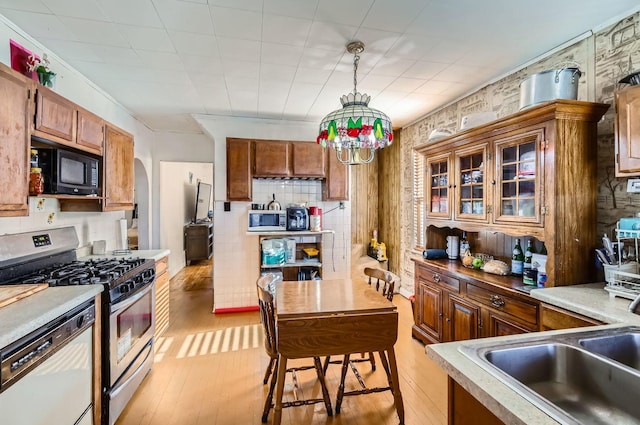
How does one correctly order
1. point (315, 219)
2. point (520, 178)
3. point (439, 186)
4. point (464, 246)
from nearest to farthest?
point (520, 178)
point (464, 246)
point (439, 186)
point (315, 219)

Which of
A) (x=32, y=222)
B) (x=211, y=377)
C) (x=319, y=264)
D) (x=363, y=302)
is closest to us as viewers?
(x=363, y=302)

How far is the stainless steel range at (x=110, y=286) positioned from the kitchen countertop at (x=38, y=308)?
143mm

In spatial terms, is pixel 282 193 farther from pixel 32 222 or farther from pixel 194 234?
pixel 194 234

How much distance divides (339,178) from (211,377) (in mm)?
2853

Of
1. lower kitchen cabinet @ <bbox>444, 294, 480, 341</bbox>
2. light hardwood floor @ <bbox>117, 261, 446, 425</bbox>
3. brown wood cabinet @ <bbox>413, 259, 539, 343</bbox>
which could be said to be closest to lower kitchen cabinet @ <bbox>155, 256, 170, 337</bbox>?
light hardwood floor @ <bbox>117, 261, 446, 425</bbox>

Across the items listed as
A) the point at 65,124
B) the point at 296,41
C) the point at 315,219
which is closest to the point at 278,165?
the point at 315,219

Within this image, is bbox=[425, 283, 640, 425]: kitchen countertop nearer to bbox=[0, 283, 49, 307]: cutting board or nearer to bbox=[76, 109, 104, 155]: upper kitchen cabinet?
bbox=[0, 283, 49, 307]: cutting board

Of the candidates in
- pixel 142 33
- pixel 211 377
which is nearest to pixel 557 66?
pixel 142 33

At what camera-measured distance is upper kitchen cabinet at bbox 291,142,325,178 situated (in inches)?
169

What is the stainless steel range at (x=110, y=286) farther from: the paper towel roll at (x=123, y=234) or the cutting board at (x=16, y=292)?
the paper towel roll at (x=123, y=234)

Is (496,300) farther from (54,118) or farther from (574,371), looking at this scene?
(54,118)

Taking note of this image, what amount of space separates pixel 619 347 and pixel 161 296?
363cm

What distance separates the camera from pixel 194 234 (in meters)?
7.45

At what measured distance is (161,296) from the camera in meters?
3.38
